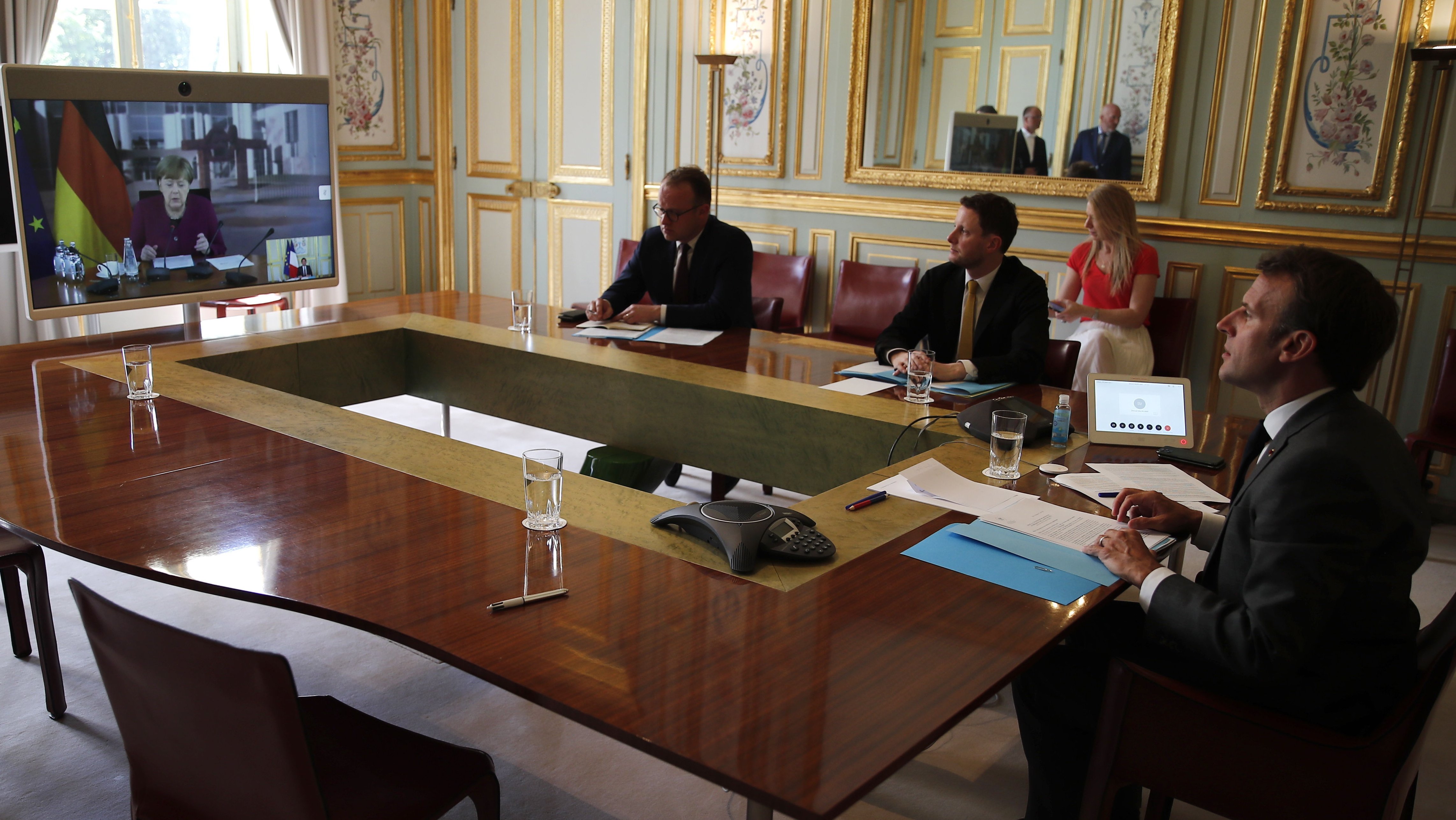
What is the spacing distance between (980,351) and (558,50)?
3.83 meters

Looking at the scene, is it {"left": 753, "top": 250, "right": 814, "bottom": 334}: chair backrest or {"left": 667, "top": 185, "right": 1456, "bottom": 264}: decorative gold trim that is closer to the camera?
{"left": 667, "top": 185, "right": 1456, "bottom": 264}: decorative gold trim

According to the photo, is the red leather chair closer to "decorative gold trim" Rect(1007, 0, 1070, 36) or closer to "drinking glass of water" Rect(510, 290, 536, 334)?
"decorative gold trim" Rect(1007, 0, 1070, 36)

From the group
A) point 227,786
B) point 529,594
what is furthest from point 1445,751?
point 227,786

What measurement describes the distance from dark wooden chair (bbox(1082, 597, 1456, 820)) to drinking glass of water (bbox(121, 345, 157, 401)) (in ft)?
7.03

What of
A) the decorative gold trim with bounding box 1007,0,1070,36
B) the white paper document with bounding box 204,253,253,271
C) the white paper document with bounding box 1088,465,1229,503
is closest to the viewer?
the white paper document with bounding box 1088,465,1229,503

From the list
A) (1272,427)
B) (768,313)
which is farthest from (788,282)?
(1272,427)

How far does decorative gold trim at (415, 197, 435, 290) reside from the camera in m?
6.62

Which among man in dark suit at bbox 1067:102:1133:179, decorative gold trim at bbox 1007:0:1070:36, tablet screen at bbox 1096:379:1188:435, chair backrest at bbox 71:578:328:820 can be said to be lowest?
chair backrest at bbox 71:578:328:820

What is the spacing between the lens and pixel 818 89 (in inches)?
200

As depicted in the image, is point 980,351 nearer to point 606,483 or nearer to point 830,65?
point 606,483

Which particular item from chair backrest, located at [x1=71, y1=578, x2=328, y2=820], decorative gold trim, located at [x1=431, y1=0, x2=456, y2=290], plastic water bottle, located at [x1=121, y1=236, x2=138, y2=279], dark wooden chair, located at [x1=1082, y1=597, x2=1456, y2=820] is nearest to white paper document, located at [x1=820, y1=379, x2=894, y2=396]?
dark wooden chair, located at [x1=1082, y1=597, x2=1456, y2=820]

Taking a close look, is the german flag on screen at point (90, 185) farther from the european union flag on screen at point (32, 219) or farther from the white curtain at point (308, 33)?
the white curtain at point (308, 33)

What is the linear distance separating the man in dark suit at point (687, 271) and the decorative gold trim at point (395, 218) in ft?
9.87

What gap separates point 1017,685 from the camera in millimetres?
1791
